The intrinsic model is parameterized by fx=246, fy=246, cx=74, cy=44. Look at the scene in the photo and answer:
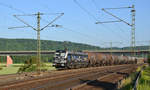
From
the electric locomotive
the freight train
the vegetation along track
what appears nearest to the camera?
the vegetation along track

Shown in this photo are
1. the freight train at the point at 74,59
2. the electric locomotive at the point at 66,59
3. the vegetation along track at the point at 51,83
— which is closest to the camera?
the vegetation along track at the point at 51,83

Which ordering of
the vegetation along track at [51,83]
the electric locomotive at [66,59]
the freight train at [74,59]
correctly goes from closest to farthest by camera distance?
the vegetation along track at [51,83] < the electric locomotive at [66,59] < the freight train at [74,59]

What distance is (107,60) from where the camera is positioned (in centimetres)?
7650

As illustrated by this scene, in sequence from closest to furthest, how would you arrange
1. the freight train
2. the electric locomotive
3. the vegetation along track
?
the vegetation along track, the electric locomotive, the freight train

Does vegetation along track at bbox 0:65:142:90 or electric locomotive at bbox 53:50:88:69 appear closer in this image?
vegetation along track at bbox 0:65:142:90

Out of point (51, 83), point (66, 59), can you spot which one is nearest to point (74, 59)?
point (66, 59)

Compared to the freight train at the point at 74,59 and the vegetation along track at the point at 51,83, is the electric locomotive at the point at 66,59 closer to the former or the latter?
the freight train at the point at 74,59

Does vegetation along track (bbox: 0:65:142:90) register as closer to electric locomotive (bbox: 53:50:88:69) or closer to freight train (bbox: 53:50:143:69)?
electric locomotive (bbox: 53:50:88:69)

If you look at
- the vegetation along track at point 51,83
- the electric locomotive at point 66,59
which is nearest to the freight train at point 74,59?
the electric locomotive at point 66,59

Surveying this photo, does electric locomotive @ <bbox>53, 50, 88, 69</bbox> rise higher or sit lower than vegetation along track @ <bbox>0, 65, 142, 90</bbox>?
higher

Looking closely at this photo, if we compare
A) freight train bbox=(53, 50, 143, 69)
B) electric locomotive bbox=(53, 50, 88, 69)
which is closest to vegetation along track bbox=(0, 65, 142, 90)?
electric locomotive bbox=(53, 50, 88, 69)

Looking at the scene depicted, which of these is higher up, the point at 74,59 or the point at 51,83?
the point at 74,59

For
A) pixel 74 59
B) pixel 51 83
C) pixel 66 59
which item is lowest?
pixel 51 83

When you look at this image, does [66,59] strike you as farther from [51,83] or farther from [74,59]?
[51,83]
